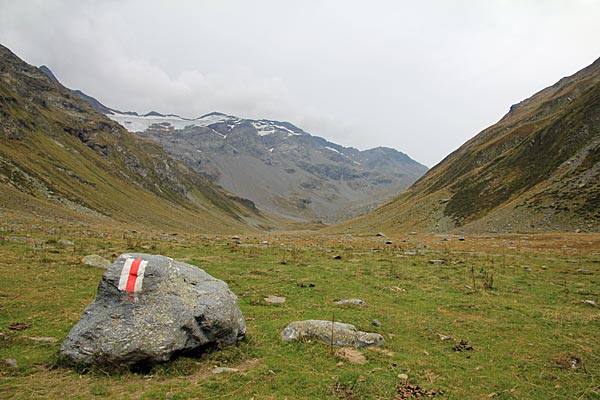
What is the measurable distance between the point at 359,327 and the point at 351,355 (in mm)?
2604

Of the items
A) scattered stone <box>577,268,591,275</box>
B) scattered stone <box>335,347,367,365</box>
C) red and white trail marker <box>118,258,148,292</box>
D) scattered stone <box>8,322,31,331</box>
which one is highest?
red and white trail marker <box>118,258,148,292</box>

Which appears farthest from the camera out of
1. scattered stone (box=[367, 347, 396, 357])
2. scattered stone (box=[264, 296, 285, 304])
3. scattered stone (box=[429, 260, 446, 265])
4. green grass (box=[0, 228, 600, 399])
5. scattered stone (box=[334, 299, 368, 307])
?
scattered stone (box=[429, 260, 446, 265])

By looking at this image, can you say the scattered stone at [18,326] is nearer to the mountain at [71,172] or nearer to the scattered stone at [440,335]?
the scattered stone at [440,335]

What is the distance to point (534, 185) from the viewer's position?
261 feet

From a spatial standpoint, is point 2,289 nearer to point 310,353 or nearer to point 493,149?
point 310,353

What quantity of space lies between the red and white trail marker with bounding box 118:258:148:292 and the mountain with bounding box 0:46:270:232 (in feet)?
162

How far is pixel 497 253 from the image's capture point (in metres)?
34.4

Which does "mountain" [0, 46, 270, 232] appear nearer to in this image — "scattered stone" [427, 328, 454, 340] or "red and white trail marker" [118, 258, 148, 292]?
"red and white trail marker" [118, 258, 148, 292]

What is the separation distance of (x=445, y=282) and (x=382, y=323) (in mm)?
9918

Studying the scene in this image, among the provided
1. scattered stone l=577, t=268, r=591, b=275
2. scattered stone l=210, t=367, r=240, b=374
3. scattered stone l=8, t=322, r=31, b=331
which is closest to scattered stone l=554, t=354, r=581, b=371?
scattered stone l=210, t=367, r=240, b=374

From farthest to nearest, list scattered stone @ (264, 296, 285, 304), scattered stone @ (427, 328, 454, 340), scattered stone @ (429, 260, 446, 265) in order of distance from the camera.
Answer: scattered stone @ (429, 260, 446, 265) < scattered stone @ (264, 296, 285, 304) < scattered stone @ (427, 328, 454, 340)

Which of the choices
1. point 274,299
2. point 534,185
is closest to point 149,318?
point 274,299

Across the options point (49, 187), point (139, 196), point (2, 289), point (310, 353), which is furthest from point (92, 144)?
point (310, 353)

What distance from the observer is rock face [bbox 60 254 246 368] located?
880 cm
